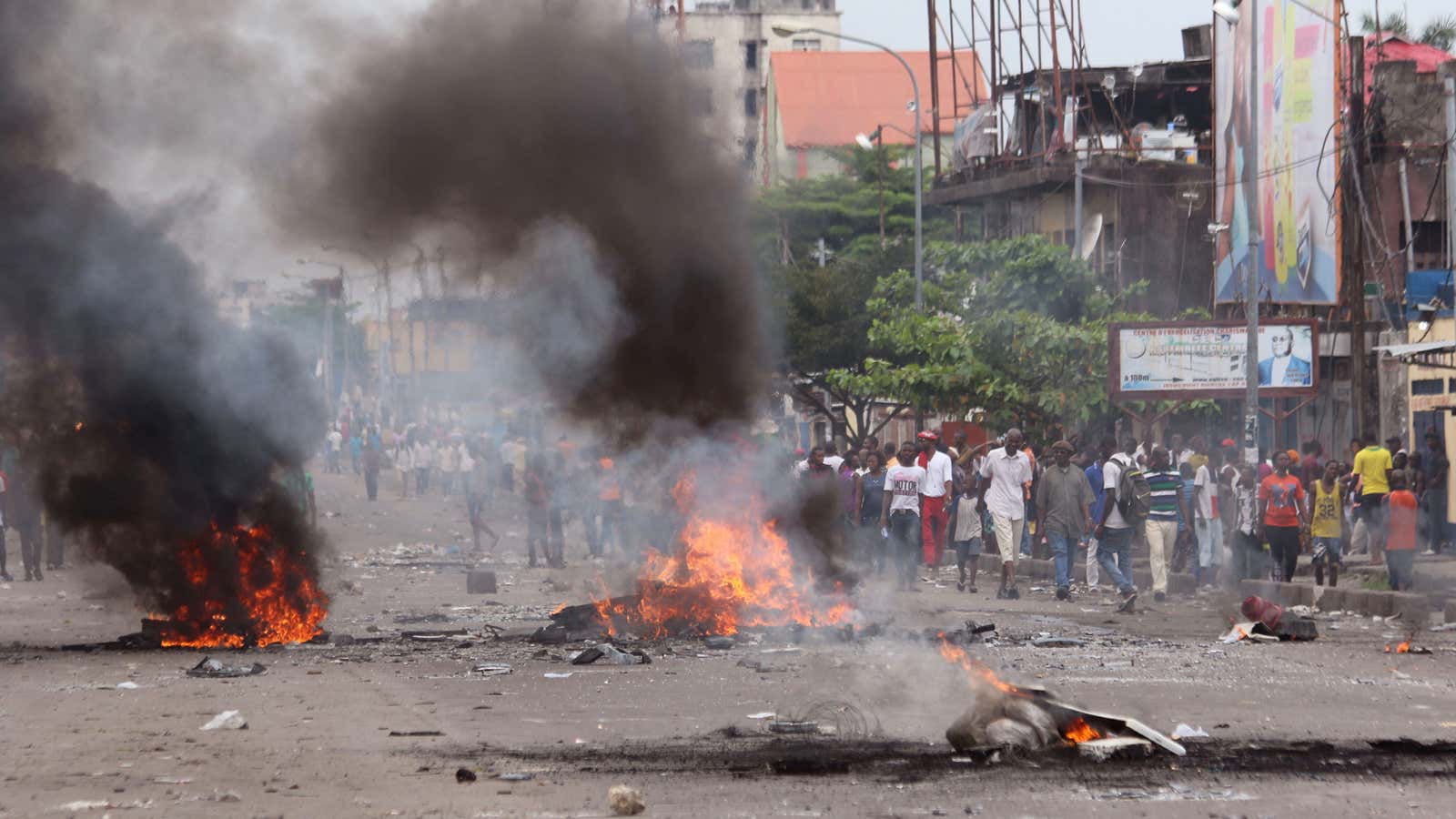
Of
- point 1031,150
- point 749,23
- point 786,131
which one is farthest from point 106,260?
point 749,23

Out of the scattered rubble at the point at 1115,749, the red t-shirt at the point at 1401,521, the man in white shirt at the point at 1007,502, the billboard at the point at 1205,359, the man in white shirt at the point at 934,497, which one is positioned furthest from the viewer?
the billboard at the point at 1205,359

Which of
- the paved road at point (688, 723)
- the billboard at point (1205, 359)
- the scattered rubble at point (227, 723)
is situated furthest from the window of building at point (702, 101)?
the billboard at point (1205, 359)

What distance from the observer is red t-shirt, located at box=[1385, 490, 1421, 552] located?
1464 cm

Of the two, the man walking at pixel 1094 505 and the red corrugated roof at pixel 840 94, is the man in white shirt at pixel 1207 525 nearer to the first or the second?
the man walking at pixel 1094 505

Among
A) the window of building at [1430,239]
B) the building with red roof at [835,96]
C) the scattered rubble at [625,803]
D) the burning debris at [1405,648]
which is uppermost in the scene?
the building with red roof at [835,96]

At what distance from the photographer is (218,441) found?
13031 mm

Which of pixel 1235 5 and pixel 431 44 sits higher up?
pixel 1235 5

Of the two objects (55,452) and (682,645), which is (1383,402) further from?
(55,452)

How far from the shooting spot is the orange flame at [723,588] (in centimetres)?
1327

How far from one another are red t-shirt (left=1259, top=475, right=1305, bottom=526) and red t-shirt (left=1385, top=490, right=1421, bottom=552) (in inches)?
36.0

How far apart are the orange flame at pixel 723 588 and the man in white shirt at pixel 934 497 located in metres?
5.52

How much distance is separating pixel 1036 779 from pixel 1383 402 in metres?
21.8

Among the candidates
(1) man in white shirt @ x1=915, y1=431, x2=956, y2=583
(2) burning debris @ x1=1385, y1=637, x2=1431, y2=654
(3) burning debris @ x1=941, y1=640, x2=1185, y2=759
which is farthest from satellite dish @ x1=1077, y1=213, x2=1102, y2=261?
(3) burning debris @ x1=941, y1=640, x2=1185, y2=759

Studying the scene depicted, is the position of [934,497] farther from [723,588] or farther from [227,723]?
[227,723]
